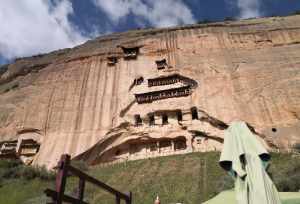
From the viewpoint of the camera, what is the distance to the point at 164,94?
1203 inches

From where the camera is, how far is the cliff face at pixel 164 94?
27.0 m

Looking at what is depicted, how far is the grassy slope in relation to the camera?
16625 mm

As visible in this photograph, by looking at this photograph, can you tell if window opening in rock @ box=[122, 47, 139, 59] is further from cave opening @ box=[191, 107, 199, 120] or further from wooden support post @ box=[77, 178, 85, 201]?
wooden support post @ box=[77, 178, 85, 201]

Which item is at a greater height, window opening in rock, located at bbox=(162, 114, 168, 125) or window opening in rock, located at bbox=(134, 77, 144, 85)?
window opening in rock, located at bbox=(134, 77, 144, 85)

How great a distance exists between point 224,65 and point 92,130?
12544 millimetres

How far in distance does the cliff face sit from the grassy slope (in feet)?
11.8

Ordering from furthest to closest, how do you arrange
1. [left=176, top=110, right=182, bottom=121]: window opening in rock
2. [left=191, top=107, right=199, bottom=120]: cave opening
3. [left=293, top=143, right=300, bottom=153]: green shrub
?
[left=176, top=110, right=182, bottom=121]: window opening in rock < [left=191, top=107, right=199, bottom=120]: cave opening < [left=293, top=143, right=300, bottom=153]: green shrub

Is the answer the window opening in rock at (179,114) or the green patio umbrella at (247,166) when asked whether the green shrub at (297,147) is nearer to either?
the window opening in rock at (179,114)

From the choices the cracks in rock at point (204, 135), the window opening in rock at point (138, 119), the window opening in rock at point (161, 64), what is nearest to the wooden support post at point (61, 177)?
the cracks in rock at point (204, 135)

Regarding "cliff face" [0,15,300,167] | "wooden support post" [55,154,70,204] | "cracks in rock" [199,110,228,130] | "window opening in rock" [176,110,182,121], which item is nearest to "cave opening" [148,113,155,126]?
"cliff face" [0,15,300,167]

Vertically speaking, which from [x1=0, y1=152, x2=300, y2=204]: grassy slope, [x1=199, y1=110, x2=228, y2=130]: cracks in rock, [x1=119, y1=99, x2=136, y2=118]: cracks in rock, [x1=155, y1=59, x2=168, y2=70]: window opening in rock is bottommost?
[x1=0, y1=152, x2=300, y2=204]: grassy slope

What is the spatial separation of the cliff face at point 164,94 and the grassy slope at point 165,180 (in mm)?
3609

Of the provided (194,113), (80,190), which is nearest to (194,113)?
(194,113)

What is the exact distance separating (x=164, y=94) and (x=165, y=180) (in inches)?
484
